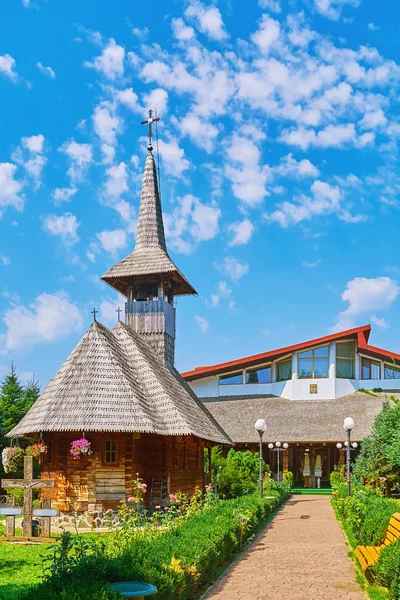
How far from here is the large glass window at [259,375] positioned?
37562 millimetres

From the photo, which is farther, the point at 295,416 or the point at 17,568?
the point at 295,416

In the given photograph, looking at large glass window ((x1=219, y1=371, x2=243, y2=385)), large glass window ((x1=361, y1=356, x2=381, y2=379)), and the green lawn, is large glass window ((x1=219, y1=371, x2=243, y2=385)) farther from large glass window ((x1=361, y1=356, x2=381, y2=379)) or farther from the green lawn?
the green lawn

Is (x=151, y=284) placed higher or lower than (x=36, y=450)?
higher

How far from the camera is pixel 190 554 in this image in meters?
7.55

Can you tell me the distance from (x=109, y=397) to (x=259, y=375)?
22181 millimetres

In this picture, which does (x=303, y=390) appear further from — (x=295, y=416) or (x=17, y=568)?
(x=17, y=568)

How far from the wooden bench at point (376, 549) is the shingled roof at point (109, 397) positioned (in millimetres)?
7427

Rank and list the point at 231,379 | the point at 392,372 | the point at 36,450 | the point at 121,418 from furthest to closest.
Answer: the point at 231,379
the point at 392,372
the point at 121,418
the point at 36,450

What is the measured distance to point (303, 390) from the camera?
118ft

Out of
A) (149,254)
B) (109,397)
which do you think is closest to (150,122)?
(149,254)

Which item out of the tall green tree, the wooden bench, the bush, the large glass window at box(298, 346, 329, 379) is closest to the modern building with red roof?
the large glass window at box(298, 346, 329, 379)

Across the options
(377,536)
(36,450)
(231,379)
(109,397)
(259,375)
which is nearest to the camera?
(377,536)

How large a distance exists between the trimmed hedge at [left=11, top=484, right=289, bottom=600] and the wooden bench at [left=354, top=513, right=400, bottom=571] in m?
1.97

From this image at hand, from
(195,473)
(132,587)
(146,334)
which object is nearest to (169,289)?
(146,334)
